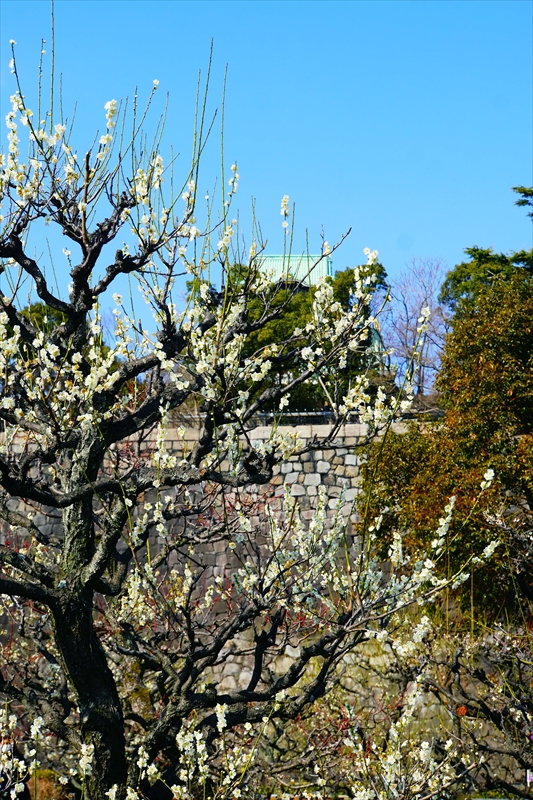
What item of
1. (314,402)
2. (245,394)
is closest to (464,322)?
(245,394)

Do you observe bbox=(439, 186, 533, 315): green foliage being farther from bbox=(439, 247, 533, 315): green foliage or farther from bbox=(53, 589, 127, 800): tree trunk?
bbox=(53, 589, 127, 800): tree trunk

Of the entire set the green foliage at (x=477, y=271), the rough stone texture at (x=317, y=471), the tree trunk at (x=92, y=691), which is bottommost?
the tree trunk at (x=92, y=691)

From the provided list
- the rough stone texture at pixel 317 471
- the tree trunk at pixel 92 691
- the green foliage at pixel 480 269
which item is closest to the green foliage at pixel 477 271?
the green foliage at pixel 480 269

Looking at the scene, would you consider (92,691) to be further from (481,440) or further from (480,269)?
(480,269)

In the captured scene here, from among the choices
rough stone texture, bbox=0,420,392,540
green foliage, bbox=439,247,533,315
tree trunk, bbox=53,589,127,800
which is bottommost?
tree trunk, bbox=53,589,127,800

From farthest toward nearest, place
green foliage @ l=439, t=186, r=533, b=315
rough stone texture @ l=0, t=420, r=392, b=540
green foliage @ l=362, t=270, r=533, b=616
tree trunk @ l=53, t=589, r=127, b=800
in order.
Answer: green foliage @ l=439, t=186, r=533, b=315
rough stone texture @ l=0, t=420, r=392, b=540
green foliage @ l=362, t=270, r=533, b=616
tree trunk @ l=53, t=589, r=127, b=800

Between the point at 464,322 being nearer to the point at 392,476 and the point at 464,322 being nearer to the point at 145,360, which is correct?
the point at 392,476

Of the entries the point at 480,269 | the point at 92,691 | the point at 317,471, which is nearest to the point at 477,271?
the point at 480,269

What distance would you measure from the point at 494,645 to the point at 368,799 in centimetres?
350

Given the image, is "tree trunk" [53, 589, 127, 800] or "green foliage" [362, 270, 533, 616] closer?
"tree trunk" [53, 589, 127, 800]

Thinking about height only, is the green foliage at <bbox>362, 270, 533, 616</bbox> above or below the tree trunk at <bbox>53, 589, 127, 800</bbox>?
above

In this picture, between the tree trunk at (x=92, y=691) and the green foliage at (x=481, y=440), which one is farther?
the green foliage at (x=481, y=440)

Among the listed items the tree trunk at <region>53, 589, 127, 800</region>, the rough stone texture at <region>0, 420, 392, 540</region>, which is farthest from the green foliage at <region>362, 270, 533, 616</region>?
the tree trunk at <region>53, 589, 127, 800</region>

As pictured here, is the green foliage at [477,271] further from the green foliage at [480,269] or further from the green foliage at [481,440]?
the green foliage at [481,440]
